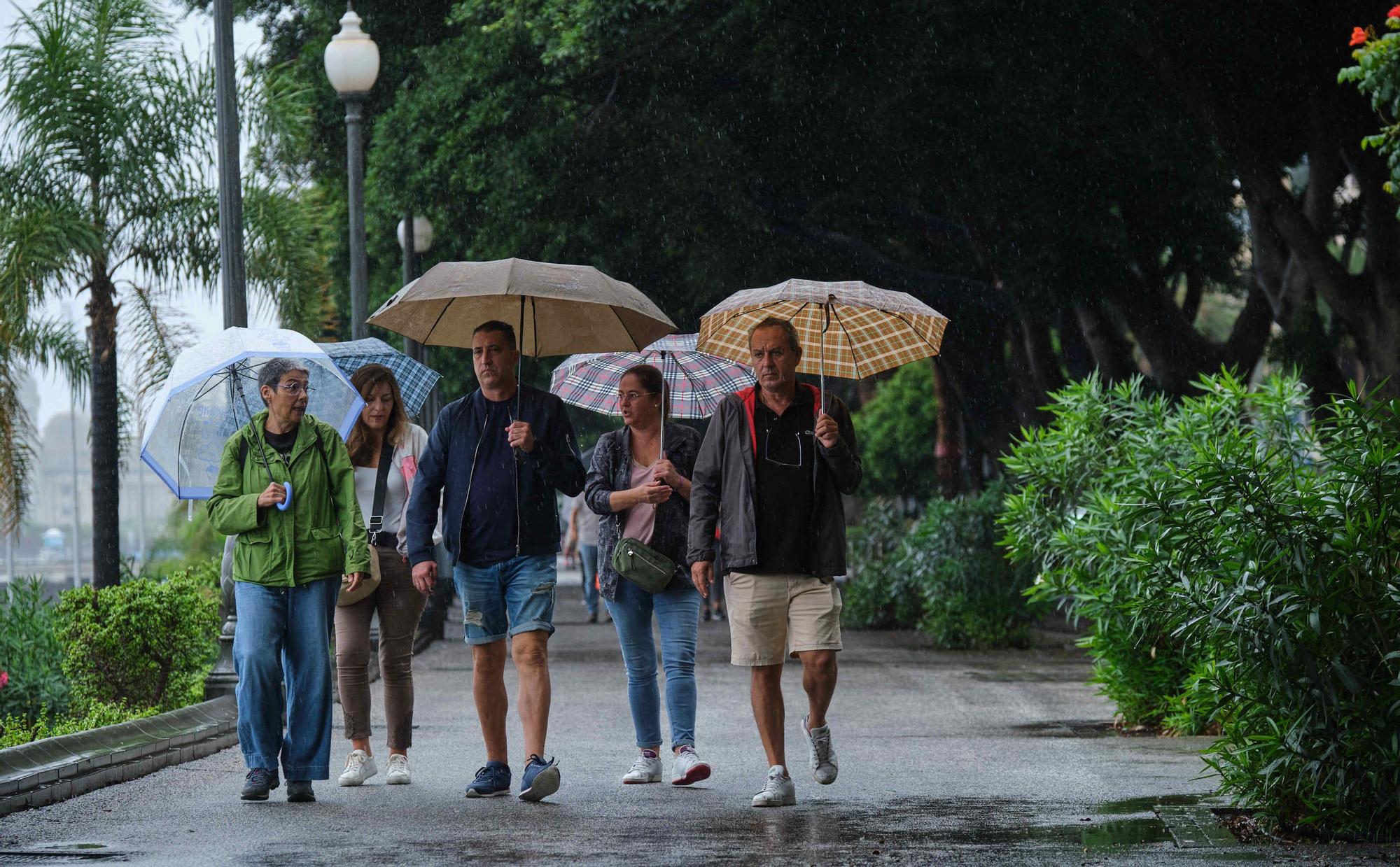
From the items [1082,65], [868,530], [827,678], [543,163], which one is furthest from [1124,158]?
[827,678]

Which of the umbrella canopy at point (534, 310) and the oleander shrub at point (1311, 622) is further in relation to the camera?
the umbrella canopy at point (534, 310)

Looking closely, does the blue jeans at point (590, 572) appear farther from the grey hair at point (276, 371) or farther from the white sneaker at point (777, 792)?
the white sneaker at point (777, 792)

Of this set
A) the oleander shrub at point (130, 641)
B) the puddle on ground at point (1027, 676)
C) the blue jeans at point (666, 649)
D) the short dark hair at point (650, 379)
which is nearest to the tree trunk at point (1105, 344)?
the puddle on ground at point (1027, 676)

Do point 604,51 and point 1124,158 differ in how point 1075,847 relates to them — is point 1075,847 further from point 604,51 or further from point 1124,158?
point 1124,158

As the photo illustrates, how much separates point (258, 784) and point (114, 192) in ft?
38.3

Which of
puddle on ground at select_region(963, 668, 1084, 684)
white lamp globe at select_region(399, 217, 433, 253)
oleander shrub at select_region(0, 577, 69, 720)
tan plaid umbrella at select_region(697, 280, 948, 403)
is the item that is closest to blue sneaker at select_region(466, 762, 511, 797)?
tan plaid umbrella at select_region(697, 280, 948, 403)

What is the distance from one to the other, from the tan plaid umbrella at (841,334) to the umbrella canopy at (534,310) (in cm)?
28

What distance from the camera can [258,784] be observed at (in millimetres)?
7539

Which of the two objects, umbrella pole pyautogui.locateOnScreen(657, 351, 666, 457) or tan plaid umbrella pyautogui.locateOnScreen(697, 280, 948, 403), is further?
tan plaid umbrella pyautogui.locateOnScreen(697, 280, 948, 403)

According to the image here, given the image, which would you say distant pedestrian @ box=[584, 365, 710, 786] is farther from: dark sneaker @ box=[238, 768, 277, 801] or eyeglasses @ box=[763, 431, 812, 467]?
dark sneaker @ box=[238, 768, 277, 801]

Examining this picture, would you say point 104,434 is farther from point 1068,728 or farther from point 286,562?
point 286,562

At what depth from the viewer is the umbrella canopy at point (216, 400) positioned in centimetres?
791

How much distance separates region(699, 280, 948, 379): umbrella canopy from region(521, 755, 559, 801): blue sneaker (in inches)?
82.3

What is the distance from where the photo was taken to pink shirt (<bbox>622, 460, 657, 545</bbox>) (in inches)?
316
